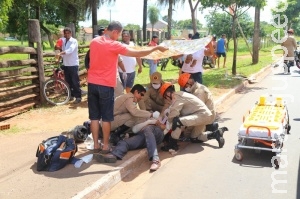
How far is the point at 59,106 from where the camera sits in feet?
31.2

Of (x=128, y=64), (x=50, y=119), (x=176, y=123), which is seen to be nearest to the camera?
(x=176, y=123)

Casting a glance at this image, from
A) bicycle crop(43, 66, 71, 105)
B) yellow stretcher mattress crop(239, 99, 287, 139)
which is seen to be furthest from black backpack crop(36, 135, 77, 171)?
bicycle crop(43, 66, 71, 105)

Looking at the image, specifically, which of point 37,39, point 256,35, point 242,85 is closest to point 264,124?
point 37,39

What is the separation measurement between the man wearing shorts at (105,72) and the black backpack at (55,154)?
22.7 inches

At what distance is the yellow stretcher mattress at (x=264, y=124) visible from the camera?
5.49 metres

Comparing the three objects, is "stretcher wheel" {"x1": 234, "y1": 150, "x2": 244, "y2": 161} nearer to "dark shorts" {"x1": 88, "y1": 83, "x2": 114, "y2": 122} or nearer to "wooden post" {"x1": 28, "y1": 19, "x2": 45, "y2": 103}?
"dark shorts" {"x1": 88, "y1": 83, "x2": 114, "y2": 122}

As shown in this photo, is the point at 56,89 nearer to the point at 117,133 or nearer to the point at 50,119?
the point at 50,119

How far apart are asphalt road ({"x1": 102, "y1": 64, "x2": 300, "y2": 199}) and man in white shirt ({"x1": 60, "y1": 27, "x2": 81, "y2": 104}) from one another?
14.2 feet

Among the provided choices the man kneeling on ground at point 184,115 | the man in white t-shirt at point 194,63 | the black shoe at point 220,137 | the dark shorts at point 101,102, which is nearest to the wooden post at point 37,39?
the man in white t-shirt at point 194,63

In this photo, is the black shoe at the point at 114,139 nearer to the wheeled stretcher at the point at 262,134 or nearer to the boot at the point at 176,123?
the boot at the point at 176,123

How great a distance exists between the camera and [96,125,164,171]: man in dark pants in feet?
18.1

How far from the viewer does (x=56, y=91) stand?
9977mm

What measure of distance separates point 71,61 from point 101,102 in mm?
4326

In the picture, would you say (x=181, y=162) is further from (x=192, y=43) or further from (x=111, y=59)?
(x=192, y=43)
